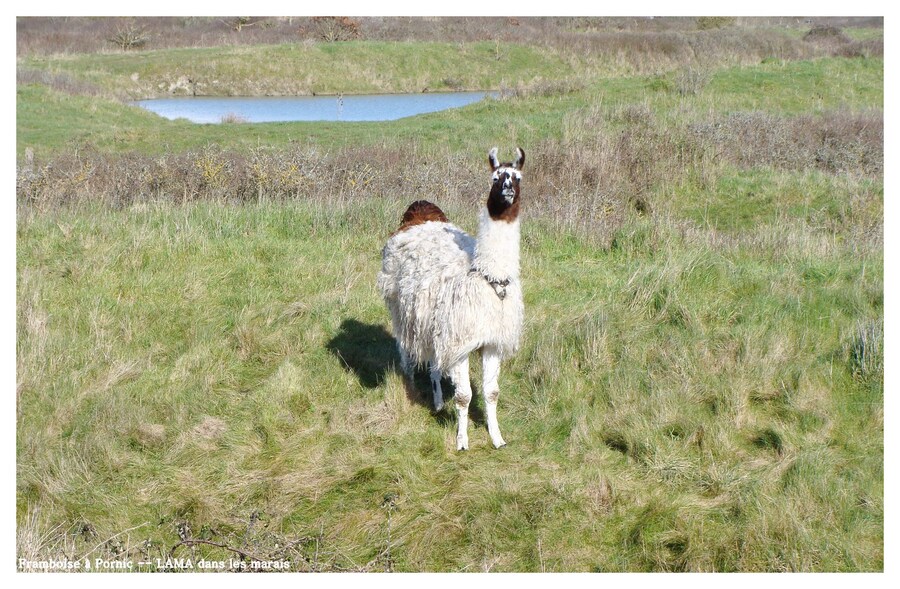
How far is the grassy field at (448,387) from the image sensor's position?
4562 mm

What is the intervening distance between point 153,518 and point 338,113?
2243cm

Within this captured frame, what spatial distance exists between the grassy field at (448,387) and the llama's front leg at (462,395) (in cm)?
12

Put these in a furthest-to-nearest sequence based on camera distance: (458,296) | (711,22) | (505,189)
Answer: (711,22) < (458,296) < (505,189)

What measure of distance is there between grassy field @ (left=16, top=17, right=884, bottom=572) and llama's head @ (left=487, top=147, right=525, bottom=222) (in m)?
1.74

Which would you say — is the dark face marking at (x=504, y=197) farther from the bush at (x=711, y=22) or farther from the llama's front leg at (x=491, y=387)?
the bush at (x=711, y=22)

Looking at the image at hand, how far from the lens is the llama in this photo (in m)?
5.11

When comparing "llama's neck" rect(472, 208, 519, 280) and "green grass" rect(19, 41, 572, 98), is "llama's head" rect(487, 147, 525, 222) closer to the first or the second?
"llama's neck" rect(472, 208, 519, 280)

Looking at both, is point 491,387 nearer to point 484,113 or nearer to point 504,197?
point 504,197

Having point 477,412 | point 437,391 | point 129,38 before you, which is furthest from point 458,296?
point 129,38

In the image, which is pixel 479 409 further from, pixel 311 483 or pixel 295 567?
pixel 295 567

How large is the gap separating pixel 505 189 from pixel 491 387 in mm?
1537

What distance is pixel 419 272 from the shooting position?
580cm

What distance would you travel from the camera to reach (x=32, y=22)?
5028cm

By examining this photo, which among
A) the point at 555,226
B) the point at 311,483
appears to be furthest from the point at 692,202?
the point at 311,483
